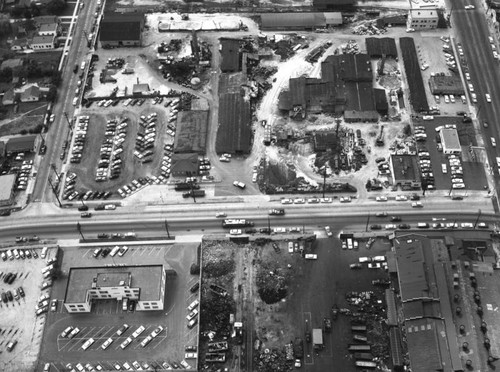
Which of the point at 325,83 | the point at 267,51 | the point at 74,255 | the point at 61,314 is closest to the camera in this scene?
the point at 61,314

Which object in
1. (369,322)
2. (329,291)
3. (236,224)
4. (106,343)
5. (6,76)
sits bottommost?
(106,343)

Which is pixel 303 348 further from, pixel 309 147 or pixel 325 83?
pixel 325 83

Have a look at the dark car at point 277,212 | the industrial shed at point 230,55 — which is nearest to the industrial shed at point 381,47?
the industrial shed at point 230,55

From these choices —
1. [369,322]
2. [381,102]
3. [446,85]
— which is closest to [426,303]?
[369,322]

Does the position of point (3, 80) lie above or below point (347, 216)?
above

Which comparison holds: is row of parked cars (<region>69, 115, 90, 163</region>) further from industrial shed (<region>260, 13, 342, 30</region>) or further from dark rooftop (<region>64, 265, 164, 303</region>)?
industrial shed (<region>260, 13, 342, 30</region>)

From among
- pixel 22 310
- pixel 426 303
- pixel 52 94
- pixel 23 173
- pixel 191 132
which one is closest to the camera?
pixel 426 303

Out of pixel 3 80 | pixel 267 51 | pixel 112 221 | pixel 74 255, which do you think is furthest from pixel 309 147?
pixel 3 80

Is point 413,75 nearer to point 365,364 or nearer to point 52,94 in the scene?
point 365,364
